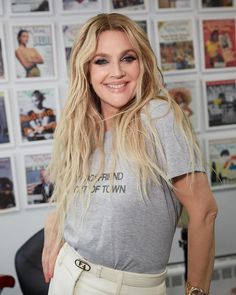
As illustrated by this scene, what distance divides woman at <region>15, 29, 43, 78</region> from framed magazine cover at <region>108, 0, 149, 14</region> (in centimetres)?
41

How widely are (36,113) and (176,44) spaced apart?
75 centimetres

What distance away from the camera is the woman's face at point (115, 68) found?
3.37ft

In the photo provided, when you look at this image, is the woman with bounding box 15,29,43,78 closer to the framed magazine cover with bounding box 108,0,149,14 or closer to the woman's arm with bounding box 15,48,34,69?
the woman's arm with bounding box 15,48,34,69

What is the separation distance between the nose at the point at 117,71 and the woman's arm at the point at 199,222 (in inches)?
13.0

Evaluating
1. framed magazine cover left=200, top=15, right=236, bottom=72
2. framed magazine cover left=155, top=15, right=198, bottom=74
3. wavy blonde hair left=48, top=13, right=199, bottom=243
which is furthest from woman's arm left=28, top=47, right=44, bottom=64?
framed magazine cover left=200, top=15, right=236, bottom=72

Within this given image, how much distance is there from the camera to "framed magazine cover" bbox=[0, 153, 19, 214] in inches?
69.5

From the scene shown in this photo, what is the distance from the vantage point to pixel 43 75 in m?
1.74

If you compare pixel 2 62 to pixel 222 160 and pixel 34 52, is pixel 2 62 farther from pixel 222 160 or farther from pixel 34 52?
pixel 222 160

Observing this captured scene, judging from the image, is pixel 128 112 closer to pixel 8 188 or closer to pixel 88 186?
pixel 88 186

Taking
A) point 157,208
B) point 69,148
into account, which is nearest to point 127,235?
point 157,208

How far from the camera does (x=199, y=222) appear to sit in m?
0.91

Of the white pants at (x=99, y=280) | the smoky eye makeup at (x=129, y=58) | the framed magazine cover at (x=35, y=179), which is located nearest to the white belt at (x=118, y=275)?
the white pants at (x=99, y=280)

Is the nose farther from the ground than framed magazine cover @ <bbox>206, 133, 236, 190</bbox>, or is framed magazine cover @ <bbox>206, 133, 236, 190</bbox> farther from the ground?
the nose

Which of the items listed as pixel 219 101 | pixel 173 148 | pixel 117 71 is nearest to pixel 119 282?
pixel 173 148
